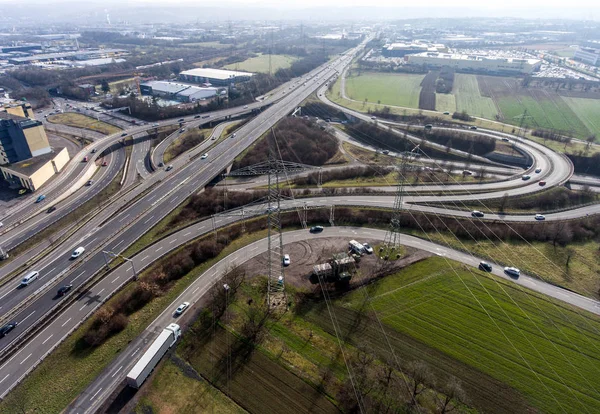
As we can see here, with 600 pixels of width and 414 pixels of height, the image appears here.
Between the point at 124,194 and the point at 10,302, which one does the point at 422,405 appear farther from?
the point at 124,194

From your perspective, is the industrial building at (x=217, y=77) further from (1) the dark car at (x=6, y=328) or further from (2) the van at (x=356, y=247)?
(1) the dark car at (x=6, y=328)

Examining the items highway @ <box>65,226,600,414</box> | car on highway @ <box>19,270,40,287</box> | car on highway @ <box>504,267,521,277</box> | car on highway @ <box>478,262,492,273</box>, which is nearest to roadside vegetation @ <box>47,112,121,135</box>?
car on highway @ <box>19,270,40,287</box>

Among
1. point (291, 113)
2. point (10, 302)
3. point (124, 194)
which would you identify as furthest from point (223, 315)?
point (291, 113)

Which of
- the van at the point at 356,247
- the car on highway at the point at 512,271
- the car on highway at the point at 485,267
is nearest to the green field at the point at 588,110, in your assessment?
the car on highway at the point at 512,271

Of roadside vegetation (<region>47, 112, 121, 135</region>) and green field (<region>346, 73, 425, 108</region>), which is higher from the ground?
green field (<region>346, 73, 425, 108</region>)

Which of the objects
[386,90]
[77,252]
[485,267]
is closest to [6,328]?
[77,252]

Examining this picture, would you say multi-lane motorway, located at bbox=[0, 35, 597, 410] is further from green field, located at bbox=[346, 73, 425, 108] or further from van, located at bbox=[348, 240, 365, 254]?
green field, located at bbox=[346, 73, 425, 108]
